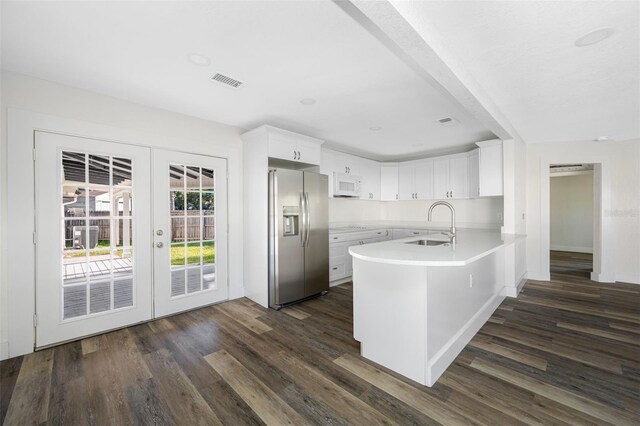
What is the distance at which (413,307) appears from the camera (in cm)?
201

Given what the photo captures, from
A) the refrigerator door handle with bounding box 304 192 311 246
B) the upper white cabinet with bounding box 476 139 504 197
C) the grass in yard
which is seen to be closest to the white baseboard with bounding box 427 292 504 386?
the upper white cabinet with bounding box 476 139 504 197

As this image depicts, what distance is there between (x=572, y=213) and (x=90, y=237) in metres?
10.7

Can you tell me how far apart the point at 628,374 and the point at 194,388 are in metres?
3.21

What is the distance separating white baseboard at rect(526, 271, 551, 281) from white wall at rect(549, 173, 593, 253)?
4.36 metres

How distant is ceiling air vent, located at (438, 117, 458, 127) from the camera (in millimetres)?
3578

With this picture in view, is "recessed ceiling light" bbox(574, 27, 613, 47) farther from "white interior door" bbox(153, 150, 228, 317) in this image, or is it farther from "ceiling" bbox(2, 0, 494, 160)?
"white interior door" bbox(153, 150, 228, 317)

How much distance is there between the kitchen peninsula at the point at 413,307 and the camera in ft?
6.42

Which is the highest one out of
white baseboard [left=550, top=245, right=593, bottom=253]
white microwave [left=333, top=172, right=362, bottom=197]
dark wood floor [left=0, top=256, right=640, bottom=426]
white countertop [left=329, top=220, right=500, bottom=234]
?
white microwave [left=333, top=172, right=362, bottom=197]

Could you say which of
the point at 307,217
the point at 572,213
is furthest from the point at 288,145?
the point at 572,213

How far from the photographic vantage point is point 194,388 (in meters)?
1.97

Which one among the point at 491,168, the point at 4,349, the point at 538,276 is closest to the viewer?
the point at 4,349

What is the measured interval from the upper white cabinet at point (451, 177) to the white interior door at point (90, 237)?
486 cm

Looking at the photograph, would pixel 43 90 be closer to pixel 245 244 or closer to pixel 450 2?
pixel 245 244

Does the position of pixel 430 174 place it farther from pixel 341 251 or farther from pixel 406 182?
pixel 341 251
